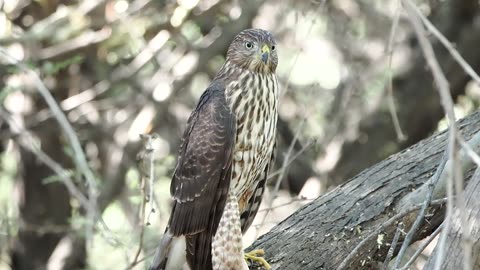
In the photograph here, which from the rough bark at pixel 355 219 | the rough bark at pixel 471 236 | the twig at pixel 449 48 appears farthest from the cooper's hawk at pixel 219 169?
the twig at pixel 449 48

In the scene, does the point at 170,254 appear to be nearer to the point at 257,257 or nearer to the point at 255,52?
the point at 257,257

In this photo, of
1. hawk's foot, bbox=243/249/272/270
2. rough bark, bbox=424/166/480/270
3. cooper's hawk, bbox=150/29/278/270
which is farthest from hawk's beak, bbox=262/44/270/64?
rough bark, bbox=424/166/480/270

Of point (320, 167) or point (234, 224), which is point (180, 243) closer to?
point (234, 224)

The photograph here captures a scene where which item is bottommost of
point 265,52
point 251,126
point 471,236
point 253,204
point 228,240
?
point 471,236

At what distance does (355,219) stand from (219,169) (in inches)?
24.0

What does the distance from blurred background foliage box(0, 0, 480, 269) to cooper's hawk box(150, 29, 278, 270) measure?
143 cm

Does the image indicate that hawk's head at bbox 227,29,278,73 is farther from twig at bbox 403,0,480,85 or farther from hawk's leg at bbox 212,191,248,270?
twig at bbox 403,0,480,85

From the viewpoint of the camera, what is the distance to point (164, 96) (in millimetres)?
5867

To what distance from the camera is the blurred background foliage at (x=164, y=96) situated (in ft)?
→ 18.8

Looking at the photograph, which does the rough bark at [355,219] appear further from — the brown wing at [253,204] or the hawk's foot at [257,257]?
the brown wing at [253,204]

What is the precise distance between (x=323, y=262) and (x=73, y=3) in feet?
9.57

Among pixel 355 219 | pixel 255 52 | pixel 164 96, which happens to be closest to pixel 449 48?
pixel 355 219

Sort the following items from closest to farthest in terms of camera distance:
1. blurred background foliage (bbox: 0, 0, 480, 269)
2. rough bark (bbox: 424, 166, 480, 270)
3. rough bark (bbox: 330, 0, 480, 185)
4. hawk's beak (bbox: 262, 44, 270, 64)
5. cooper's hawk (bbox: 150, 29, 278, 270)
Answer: rough bark (bbox: 424, 166, 480, 270)
cooper's hawk (bbox: 150, 29, 278, 270)
hawk's beak (bbox: 262, 44, 270, 64)
blurred background foliage (bbox: 0, 0, 480, 269)
rough bark (bbox: 330, 0, 480, 185)

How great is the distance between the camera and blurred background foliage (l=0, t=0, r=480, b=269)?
225 inches
